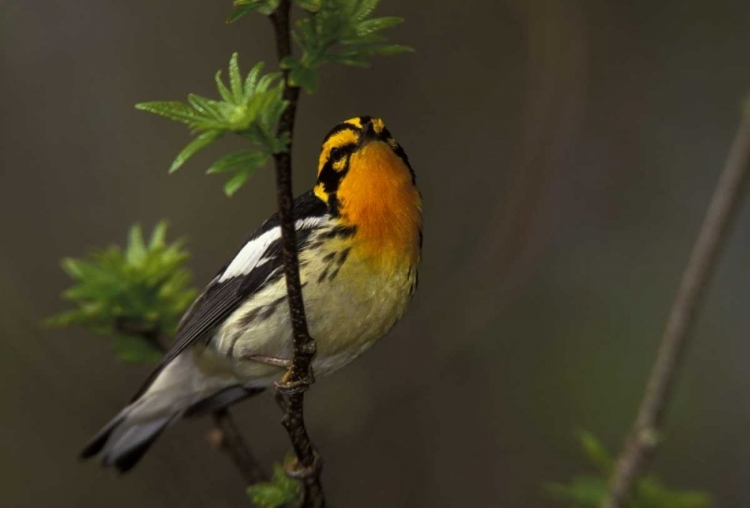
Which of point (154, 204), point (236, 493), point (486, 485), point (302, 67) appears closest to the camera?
point (302, 67)

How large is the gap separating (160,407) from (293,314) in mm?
1805

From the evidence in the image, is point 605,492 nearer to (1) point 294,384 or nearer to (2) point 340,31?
(1) point 294,384

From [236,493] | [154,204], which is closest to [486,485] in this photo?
[236,493]

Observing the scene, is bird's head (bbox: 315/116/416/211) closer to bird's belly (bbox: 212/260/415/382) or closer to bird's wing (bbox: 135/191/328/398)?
bird's wing (bbox: 135/191/328/398)

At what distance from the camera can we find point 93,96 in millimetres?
6098

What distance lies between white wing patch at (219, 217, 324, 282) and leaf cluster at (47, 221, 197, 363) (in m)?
0.23

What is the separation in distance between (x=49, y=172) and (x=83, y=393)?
1537 millimetres

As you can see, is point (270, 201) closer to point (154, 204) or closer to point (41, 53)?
point (154, 204)

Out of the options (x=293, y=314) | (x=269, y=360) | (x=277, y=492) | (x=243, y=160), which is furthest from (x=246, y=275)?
(x=243, y=160)

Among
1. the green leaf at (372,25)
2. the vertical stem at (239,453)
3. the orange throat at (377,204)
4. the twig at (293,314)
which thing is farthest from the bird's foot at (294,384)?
the green leaf at (372,25)

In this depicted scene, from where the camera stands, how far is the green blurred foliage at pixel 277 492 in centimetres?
260

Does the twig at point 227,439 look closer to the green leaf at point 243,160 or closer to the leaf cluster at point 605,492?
the leaf cluster at point 605,492

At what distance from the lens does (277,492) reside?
8.63ft

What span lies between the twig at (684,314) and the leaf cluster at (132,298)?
1520mm
